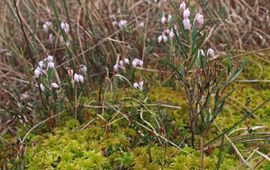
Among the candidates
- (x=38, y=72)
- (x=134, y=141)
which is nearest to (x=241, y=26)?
(x=134, y=141)

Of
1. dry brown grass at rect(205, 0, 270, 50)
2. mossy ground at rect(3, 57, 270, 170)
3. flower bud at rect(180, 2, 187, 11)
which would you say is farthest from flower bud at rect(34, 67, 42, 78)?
dry brown grass at rect(205, 0, 270, 50)

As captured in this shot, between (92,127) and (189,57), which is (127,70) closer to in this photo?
(92,127)

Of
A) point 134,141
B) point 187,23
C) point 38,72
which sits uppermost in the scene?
point 187,23

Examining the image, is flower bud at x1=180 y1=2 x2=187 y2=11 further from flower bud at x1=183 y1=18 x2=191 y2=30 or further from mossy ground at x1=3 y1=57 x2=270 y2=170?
mossy ground at x1=3 y1=57 x2=270 y2=170

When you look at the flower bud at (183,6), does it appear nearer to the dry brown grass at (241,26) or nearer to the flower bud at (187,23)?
the flower bud at (187,23)

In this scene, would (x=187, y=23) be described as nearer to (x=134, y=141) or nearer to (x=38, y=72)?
(x=134, y=141)

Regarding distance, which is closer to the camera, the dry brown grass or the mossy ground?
the mossy ground

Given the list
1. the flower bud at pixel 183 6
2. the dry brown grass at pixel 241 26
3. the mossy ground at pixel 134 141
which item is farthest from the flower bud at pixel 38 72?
the dry brown grass at pixel 241 26

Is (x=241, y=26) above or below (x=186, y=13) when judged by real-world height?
below

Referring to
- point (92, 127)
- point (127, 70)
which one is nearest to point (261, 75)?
point (127, 70)
